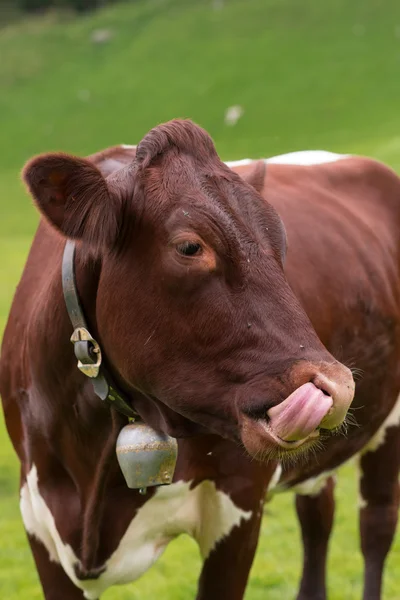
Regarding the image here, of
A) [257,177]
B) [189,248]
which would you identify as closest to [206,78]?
[257,177]

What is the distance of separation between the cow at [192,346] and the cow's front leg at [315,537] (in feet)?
1.68

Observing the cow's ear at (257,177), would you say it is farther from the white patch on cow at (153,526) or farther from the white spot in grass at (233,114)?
the white spot in grass at (233,114)

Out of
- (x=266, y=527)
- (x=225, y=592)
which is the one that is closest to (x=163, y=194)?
(x=225, y=592)

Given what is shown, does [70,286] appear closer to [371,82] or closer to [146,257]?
[146,257]

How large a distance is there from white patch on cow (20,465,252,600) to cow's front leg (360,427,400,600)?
1577 millimetres

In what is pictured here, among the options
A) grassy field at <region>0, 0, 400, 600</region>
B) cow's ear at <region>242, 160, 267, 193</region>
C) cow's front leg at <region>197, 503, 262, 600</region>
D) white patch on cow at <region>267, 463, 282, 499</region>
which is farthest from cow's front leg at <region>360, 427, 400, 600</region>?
grassy field at <region>0, 0, 400, 600</region>

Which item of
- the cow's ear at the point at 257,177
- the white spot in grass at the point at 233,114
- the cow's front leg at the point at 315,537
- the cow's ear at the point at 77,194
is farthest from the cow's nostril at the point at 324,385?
the white spot in grass at the point at 233,114

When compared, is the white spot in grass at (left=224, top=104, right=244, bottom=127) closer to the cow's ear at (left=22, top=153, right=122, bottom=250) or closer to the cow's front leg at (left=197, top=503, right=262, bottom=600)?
the cow's front leg at (left=197, top=503, right=262, bottom=600)

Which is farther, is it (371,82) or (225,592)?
(371,82)

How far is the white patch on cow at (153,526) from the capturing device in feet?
11.1

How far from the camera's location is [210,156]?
287cm

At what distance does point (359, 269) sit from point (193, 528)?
1.41 m

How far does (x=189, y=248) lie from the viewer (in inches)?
104

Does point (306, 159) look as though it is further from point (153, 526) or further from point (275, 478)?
point (153, 526)
